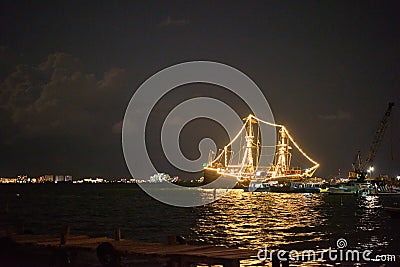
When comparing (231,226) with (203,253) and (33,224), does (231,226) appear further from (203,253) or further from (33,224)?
(203,253)

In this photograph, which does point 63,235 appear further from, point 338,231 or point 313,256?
point 338,231

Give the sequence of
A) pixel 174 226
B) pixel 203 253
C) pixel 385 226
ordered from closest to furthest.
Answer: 1. pixel 203 253
2. pixel 385 226
3. pixel 174 226

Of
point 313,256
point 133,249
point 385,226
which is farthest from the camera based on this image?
point 385,226

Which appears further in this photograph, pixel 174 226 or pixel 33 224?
pixel 33 224

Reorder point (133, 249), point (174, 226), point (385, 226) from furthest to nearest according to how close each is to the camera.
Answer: point (174, 226)
point (385, 226)
point (133, 249)

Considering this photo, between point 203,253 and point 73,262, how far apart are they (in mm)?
8187

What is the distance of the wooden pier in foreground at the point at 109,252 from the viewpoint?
69.3ft

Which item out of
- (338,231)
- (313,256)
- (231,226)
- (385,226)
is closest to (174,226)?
(231,226)

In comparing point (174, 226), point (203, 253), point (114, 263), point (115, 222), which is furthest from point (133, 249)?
point (115, 222)

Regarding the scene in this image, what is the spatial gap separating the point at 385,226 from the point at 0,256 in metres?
50.5

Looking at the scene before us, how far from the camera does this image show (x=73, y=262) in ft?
86.6

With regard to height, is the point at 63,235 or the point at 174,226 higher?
the point at 174,226

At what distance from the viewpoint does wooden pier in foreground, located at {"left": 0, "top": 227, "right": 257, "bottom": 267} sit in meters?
21.1

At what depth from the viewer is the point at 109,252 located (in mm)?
23297
